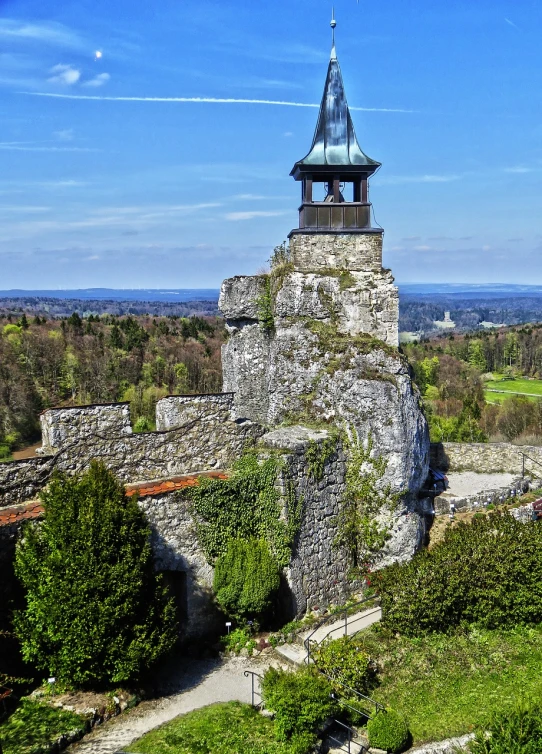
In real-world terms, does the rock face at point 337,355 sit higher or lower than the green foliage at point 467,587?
higher

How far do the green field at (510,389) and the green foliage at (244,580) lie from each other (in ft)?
185

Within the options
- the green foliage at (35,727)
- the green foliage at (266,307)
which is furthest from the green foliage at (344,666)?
the green foliage at (266,307)

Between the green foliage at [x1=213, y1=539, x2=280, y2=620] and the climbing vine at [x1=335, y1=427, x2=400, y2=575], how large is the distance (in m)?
2.56

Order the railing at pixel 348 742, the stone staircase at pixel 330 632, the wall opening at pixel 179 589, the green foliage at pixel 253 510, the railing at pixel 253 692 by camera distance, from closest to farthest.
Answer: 1. the railing at pixel 348 742
2. the railing at pixel 253 692
3. the stone staircase at pixel 330 632
4. the wall opening at pixel 179 589
5. the green foliage at pixel 253 510

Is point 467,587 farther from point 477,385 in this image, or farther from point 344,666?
point 477,385

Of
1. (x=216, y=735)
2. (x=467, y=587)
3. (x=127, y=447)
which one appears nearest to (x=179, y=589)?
(x=127, y=447)

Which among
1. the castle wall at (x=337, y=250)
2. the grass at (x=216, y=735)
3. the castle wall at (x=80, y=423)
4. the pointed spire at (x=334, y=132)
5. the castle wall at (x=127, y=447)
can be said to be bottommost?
the grass at (x=216, y=735)

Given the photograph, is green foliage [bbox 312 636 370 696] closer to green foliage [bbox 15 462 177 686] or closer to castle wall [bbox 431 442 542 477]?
green foliage [bbox 15 462 177 686]

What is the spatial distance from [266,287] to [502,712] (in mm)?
12089

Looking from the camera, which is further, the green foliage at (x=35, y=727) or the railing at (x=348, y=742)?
the railing at (x=348, y=742)

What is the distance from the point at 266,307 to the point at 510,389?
63.5m

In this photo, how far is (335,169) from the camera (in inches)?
744

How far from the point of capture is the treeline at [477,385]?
4666 centimetres

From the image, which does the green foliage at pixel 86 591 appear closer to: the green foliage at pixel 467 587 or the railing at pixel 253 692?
the railing at pixel 253 692
